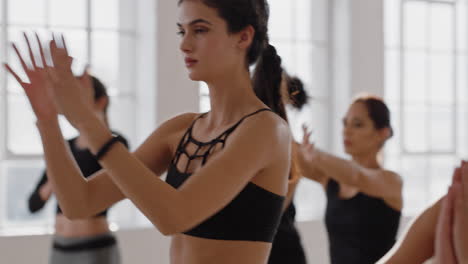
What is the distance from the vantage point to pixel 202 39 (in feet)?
5.15

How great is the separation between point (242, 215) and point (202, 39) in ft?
1.22

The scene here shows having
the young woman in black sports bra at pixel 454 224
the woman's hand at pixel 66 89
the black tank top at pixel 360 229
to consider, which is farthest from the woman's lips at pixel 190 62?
the black tank top at pixel 360 229

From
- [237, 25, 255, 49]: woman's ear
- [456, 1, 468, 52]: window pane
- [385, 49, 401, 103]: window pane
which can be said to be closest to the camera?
[237, 25, 255, 49]: woman's ear

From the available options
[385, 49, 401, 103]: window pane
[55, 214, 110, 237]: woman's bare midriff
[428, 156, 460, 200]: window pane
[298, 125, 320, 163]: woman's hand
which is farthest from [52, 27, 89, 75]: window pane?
[428, 156, 460, 200]: window pane

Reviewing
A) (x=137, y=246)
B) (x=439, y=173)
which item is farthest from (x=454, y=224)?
(x=439, y=173)

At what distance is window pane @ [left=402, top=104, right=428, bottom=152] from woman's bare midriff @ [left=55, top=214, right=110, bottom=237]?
4.16 meters

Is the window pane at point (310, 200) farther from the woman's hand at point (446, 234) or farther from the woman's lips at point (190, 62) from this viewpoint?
the woman's hand at point (446, 234)

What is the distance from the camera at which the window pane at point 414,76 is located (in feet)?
23.3

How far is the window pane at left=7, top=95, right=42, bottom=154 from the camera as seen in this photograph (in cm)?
525

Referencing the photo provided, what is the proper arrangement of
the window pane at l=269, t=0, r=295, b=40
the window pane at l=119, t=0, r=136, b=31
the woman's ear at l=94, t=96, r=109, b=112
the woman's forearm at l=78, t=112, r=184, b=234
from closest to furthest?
1. the woman's forearm at l=78, t=112, r=184, b=234
2. the woman's ear at l=94, t=96, r=109, b=112
3. the window pane at l=119, t=0, r=136, b=31
4. the window pane at l=269, t=0, r=295, b=40

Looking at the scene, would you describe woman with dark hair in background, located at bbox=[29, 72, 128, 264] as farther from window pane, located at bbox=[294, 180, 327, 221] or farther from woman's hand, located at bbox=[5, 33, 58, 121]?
window pane, located at bbox=[294, 180, 327, 221]

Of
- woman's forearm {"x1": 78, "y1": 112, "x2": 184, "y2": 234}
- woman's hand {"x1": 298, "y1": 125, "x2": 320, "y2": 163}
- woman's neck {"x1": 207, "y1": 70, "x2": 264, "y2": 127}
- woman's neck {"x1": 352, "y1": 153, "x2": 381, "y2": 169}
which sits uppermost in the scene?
woman's neck {"x1": 207, "y1": 70, "x2": 264, "y2": 127}

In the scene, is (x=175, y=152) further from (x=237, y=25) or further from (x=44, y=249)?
(x=44, y=249)

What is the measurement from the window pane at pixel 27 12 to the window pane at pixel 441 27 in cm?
372
